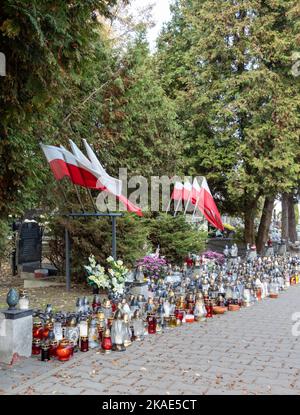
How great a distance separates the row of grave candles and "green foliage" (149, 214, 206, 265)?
2424mm

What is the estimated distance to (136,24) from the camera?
18453mm

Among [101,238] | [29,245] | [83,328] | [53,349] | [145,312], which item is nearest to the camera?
[53,349]

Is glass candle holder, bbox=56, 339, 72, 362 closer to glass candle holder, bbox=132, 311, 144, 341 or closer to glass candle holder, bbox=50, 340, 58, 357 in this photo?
glass candle holder, bbox=50, 340, 58, 357

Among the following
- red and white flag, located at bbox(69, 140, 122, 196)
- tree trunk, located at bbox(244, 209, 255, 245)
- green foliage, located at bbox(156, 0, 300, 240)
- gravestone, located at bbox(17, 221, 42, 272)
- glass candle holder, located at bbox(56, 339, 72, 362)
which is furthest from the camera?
tree trunk, located at bbox(244, 209, 255, 245)

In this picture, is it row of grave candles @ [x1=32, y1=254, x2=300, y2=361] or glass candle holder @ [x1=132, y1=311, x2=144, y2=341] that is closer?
row of grave candles @ [x1=32, y1=254, x2=300, y2=361]

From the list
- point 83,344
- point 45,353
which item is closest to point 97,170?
point 83,344

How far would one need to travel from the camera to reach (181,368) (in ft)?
17.8

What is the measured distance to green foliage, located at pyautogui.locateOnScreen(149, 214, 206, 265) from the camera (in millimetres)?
14477

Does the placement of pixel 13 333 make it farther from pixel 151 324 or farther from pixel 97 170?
pixel 97 170

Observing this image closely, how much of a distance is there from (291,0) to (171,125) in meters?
7.21

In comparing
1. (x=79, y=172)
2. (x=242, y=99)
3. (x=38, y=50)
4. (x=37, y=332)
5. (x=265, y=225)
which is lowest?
(x=37, y=332)

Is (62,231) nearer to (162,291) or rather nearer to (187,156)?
(162,291)

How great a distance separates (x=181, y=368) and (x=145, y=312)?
2.30m

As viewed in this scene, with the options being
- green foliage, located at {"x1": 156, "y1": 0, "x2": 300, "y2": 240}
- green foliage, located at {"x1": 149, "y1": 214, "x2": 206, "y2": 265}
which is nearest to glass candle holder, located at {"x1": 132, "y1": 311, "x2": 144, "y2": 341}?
green foliage, located at {"x1": 149, "y1": 214, "x2": 206, "y2": 265}
